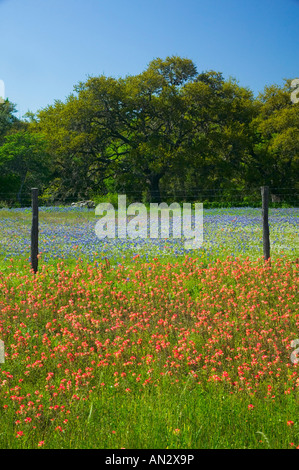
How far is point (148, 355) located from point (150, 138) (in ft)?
110

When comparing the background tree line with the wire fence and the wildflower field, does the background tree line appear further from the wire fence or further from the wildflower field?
the wildflower field

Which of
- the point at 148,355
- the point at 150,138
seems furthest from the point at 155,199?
the point at 148,355

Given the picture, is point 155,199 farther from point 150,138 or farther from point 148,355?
point 148,355

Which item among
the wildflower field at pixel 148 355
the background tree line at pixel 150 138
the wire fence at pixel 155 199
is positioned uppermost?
the background tree line at pixel 150 138

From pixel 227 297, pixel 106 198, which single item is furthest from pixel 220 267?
pixel 106 198

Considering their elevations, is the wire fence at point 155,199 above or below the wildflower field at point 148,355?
above

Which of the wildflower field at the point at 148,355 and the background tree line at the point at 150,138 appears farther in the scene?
the background tree line at the point at 150,138

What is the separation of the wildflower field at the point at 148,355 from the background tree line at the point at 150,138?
85.9ft

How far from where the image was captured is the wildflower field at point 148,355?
4312mm

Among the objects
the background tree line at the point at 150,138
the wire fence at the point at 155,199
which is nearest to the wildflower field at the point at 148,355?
the wire fence at the point at 155,199

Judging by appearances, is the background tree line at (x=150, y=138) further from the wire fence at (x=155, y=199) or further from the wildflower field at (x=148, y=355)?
the wildflower field at (x=148, y=355)

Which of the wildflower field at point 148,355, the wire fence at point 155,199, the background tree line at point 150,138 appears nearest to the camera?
the wildflower field at point 148,355

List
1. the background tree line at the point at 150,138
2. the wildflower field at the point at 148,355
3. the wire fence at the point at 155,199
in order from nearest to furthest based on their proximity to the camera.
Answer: the wildflower field at the point at 148,355 → the wire fence at the point at 155,199 → the background tree line at the point at 150,138

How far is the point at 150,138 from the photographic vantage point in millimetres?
37812
